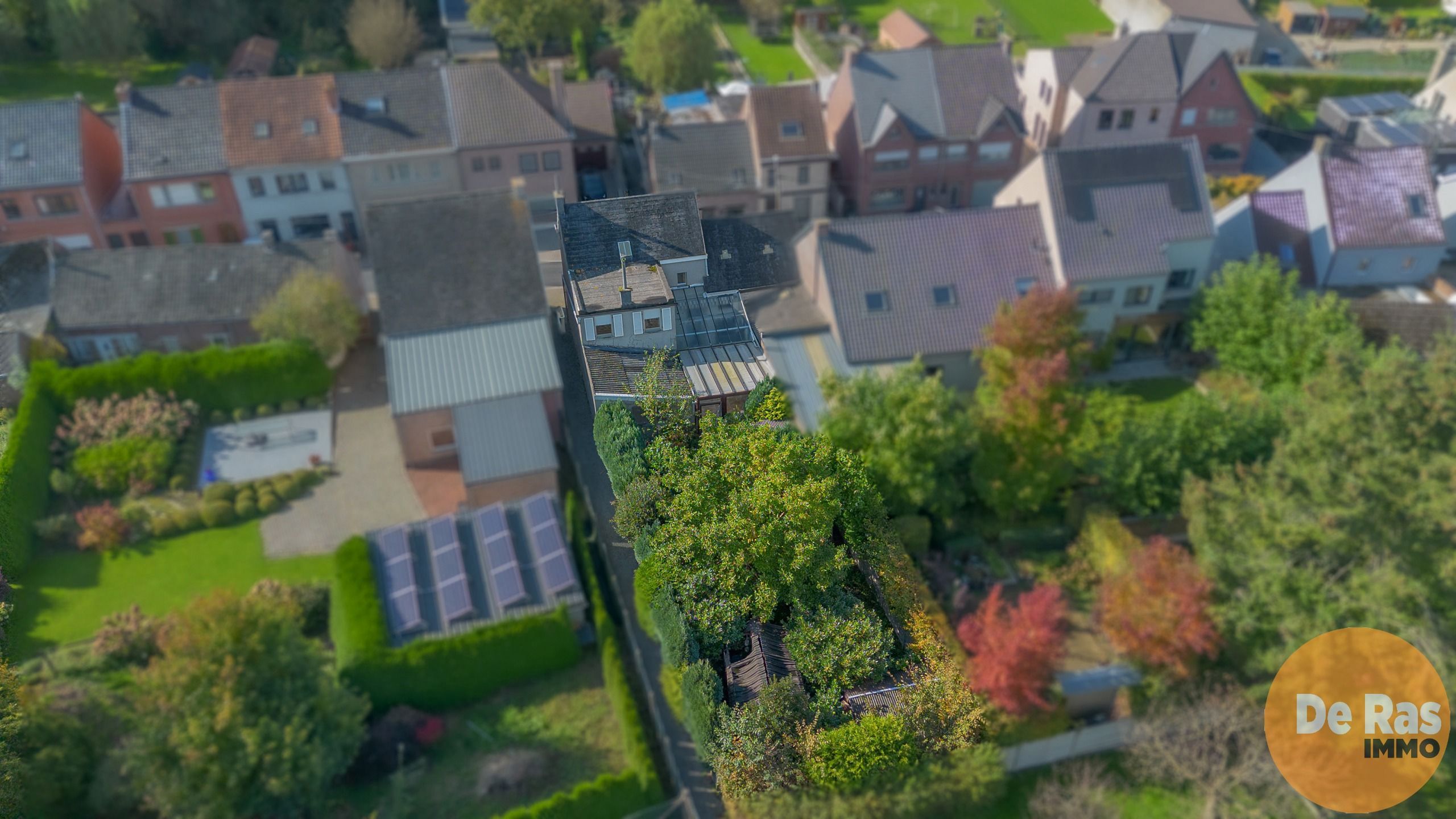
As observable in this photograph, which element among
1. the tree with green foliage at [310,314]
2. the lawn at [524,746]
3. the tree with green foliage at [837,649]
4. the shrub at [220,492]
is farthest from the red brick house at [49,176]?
the tree with green foliage at [837,649]

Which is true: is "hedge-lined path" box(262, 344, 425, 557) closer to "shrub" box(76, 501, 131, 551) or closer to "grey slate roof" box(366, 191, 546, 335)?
"shrub" box(76, 501, 131, 551)

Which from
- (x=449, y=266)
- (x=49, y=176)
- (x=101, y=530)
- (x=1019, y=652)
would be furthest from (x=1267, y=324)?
(x=49, y=176)

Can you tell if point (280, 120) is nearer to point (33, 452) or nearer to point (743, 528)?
point (33, 452)

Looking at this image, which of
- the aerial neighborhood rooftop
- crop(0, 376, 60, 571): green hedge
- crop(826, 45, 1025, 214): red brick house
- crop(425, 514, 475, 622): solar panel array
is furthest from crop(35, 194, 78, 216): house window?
crop(826, 45, 1025, 214): red brick house

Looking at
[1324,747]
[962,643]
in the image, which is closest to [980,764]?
[962,643]

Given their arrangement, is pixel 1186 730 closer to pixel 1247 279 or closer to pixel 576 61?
pixel 1247 279

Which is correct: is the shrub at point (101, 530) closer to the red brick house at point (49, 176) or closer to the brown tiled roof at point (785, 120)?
the red brick house at point (49, 176)
